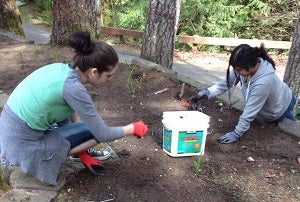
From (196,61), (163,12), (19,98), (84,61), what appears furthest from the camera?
(196,61)

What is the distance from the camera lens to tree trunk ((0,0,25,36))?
7.61 meters

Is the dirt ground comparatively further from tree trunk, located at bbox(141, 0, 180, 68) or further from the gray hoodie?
tree trunk, located at bbox(141, 0, 180, 68)

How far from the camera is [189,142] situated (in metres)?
2.89

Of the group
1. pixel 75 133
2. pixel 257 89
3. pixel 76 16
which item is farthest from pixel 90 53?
pixel 76 16

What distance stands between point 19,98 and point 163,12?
2718 mm

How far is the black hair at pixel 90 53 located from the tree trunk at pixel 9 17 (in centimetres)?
607

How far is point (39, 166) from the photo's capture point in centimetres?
247

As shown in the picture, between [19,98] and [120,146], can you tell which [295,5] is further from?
[19,98]

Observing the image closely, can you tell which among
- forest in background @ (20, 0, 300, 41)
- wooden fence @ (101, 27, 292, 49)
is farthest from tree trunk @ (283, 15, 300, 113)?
forest in background @ (20, 0, 300, 41)

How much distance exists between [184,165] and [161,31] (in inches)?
92.6

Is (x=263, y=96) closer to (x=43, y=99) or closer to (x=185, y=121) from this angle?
(x=185, y=121)

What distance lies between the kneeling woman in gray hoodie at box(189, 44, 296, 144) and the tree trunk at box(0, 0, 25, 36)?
18.6 feet

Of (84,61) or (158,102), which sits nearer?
(84,61)

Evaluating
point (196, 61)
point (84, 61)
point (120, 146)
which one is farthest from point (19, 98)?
point (196, 61)
